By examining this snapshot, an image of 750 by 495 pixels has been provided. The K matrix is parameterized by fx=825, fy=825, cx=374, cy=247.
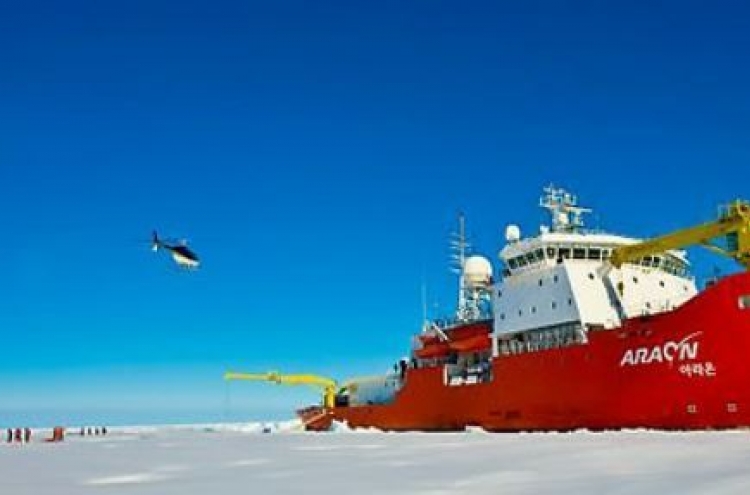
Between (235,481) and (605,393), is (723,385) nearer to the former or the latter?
(605,393)

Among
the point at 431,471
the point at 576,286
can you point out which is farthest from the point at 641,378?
the point at 431,471

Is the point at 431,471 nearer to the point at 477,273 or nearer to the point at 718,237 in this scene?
the point at 718,237

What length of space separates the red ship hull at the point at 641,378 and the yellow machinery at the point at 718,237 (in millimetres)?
1723

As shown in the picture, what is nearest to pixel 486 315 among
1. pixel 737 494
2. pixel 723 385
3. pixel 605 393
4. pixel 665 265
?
pixel 665 265

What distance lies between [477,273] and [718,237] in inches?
572

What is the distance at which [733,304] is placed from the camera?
2008cm

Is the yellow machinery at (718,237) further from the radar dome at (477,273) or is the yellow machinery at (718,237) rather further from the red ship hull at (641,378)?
the radar dome at (477,273)

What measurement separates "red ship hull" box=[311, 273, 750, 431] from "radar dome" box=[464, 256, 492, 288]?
842 centimetres

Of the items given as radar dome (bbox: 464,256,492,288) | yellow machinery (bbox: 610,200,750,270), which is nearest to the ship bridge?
yellow machinery (bbox: 610,200,750,270)

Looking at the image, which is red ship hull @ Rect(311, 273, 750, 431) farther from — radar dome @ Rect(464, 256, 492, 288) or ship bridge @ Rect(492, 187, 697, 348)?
radar dome @ Rect(464, 256, 492, 288)

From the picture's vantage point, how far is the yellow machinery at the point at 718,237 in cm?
2128

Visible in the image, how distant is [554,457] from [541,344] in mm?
15011

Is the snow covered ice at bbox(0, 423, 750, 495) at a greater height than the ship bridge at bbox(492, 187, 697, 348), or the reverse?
the ship bridge at bbox(492, 187, 697, 348)

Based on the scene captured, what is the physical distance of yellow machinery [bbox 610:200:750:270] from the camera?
2128cm
